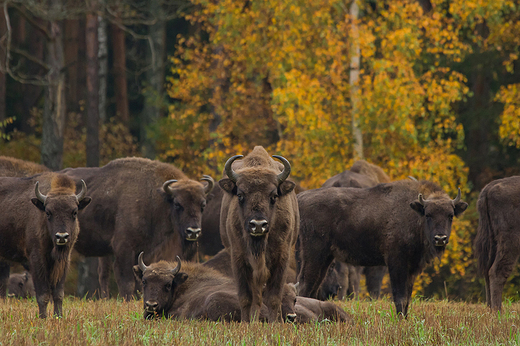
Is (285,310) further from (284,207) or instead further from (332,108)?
(332,108)

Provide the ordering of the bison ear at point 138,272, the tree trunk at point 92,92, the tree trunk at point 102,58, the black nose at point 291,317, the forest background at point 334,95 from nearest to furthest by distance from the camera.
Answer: the black nose at point 291,317, the bison ear at point 138,272, the forest background at point 334,95, the tree trunk at point 92,92, the tree trunk at point 102,58

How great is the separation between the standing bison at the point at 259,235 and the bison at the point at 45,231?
2.21 metres

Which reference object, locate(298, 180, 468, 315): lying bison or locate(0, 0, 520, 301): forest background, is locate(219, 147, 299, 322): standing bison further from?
locate(0, 0, 520, 301): forest background

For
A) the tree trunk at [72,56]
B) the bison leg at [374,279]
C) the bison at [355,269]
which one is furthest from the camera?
the tree trunk at [72,56]

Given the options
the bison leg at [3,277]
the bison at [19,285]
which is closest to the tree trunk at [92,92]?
the bison at [19,285]

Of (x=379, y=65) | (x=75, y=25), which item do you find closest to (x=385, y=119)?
(x=379, y=65)

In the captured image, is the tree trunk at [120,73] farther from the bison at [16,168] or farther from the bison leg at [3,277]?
the bison leg at [3,277]

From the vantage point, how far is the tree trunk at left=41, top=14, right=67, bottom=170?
2106 cm

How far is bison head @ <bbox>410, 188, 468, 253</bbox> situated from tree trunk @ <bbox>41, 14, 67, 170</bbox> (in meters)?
13.1

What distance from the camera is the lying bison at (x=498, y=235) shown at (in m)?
→ 11.0

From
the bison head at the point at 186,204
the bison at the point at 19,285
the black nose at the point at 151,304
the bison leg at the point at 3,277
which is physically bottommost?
the bison at the point at 19,285

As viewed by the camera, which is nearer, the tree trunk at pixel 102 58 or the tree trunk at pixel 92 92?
the tree trunk at pixel 92 92

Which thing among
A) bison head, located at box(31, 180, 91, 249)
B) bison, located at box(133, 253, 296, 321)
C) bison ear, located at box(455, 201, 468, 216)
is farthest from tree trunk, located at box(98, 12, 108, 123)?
bison ear, located at box(455, 201, 468, 216)

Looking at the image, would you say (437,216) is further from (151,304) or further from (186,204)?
(186,204)
